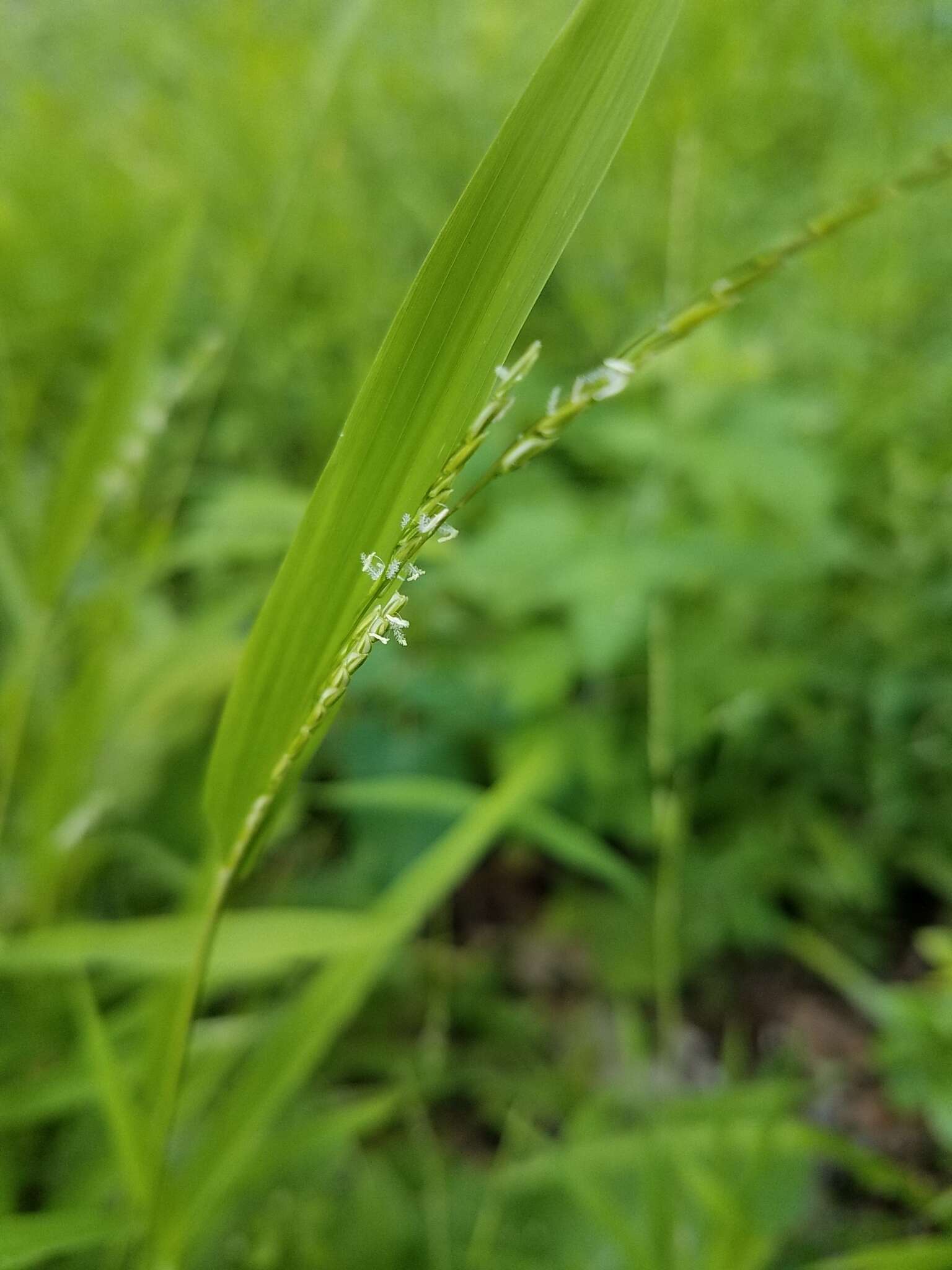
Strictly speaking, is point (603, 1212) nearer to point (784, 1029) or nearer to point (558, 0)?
point (784, 1029)

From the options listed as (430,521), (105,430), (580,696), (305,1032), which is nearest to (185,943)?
(305,1032)

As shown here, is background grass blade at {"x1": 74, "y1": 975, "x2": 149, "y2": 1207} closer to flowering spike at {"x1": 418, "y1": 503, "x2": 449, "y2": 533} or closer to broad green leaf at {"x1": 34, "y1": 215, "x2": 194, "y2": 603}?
broad green leaf at {"x1": 34, "y1": 215, "x2": 194, "y2": 603}

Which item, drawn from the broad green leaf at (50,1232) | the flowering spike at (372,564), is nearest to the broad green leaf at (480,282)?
the flowering spike at (372,564)

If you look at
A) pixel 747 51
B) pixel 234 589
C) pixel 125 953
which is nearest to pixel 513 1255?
pixel 125 953

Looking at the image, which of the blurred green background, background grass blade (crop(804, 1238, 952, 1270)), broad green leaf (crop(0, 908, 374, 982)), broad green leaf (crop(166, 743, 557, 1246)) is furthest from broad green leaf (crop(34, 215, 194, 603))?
background grass blade (crop(804, 1238, 952, 1270))

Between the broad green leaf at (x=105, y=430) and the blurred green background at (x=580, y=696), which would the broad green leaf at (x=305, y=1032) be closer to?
the blurred green background at (x=580, y=696)

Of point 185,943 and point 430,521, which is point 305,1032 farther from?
point 430,521
